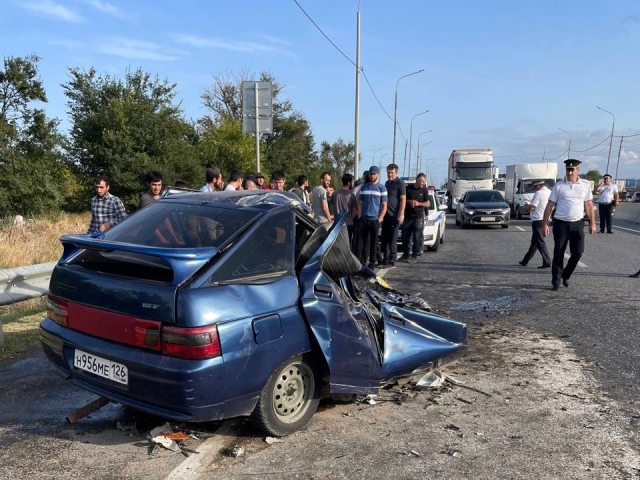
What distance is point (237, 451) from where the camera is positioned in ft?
10.5

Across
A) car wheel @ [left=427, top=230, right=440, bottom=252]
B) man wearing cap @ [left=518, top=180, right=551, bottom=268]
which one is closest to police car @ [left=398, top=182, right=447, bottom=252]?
car wheel @ [left=427, top=230, right=440, bottom=252]

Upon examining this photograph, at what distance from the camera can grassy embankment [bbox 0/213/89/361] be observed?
17.7ft

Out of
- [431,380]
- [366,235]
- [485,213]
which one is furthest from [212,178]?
[485,213]

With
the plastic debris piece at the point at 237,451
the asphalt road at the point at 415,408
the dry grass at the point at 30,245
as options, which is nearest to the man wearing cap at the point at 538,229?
the asphalt road at the point at 415,408

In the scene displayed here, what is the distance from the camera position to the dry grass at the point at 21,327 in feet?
17.0

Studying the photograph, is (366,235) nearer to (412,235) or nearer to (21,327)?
(412,235)

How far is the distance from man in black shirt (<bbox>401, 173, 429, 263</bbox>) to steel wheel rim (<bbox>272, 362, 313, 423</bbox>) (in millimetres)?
7753

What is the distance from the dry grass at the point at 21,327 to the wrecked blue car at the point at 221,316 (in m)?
2.05

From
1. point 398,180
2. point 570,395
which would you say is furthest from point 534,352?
point 398,180

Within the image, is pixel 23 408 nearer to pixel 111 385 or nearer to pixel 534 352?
pixel 111 385

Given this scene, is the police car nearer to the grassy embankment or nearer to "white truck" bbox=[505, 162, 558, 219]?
the grassy embankment

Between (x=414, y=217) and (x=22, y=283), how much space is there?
7539mm

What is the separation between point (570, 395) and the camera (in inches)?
163

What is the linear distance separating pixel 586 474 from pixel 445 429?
0.88m
